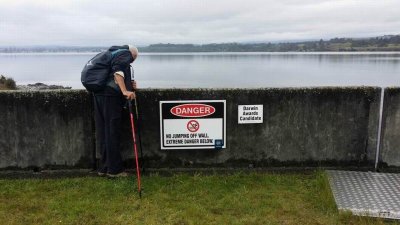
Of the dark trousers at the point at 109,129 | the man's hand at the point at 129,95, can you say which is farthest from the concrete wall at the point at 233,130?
the man's hand at the point at 129,95

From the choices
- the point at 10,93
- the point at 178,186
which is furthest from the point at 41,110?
the point at 178,186

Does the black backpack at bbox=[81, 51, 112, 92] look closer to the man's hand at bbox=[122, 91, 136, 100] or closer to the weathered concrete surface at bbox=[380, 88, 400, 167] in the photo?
the man's hand at bbox=[122, 91, 136, 100]

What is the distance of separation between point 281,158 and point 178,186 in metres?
1.75

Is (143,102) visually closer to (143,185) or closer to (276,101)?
(143,185)

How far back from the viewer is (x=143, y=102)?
255 inches

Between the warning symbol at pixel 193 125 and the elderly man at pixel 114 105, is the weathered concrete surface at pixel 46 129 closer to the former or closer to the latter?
the elderly man at pixel 114 105

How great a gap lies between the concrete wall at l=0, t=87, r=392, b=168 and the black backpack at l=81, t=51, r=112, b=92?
0.47 m

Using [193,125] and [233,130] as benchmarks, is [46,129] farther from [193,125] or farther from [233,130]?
[233,130]

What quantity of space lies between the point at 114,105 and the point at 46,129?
3.89 feet

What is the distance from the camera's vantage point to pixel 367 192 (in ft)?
18.5

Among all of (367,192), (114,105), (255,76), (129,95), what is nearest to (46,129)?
(114,105)

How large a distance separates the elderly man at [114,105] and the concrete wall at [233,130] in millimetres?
264

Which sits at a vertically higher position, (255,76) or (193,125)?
(193,125)

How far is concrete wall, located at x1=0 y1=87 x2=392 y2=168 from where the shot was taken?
253 inches
